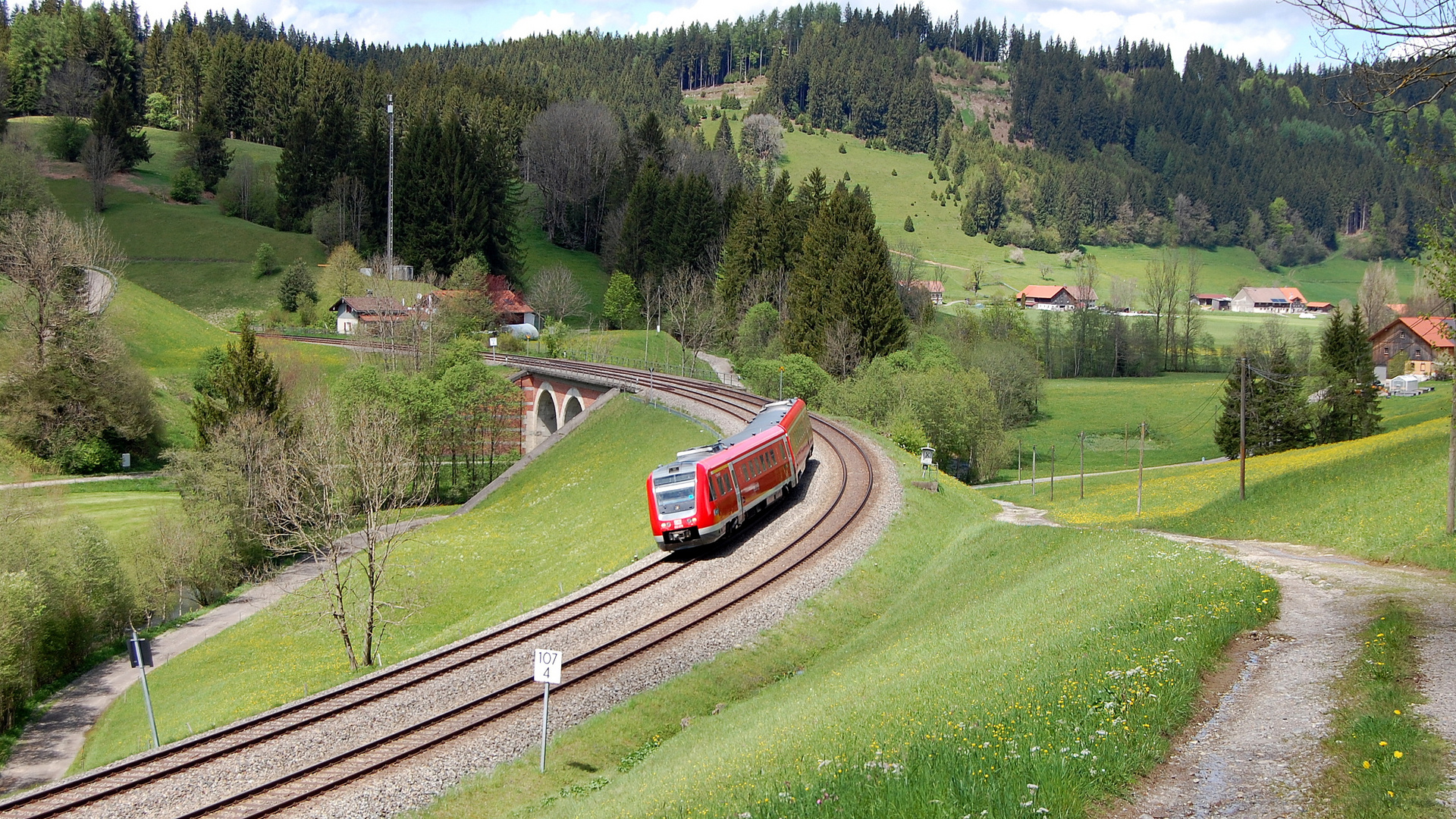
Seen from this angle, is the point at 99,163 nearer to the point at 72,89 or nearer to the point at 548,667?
the point at 72,89

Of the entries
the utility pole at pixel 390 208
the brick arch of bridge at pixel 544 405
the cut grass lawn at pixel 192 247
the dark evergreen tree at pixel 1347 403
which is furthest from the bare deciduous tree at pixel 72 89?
the dark evergreen tree at pixel 1347 403

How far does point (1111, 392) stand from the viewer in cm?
10725

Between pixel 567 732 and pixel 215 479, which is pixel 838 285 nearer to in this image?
pixel 215 479

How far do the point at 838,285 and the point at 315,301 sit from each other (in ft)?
189

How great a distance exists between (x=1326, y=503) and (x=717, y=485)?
1916 cm

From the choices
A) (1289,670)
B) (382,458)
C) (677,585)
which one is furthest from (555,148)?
(1289,670)

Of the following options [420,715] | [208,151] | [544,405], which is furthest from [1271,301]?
[420,715]

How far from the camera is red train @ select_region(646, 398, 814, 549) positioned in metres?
29.9

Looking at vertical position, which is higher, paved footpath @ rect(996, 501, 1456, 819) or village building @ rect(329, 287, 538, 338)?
village building @ rect(329, 287, 538, 338)

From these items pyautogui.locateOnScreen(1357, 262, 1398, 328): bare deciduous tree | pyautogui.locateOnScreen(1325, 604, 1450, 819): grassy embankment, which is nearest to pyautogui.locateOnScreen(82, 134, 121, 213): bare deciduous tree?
pyautogui.locateOnScreen(1325, 604, 1450, 819): grassy embankment

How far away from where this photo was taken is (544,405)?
7606cm

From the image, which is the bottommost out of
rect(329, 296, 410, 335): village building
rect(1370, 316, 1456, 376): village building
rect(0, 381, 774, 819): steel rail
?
rect(0, 381, 774, 819): steel rail

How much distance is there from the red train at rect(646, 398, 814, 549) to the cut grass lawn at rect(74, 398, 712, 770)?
3.25 meters

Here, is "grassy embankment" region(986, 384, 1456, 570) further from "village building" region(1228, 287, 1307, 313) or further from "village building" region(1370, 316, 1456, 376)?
"village building" region(1228, 287, 1307, 313)
